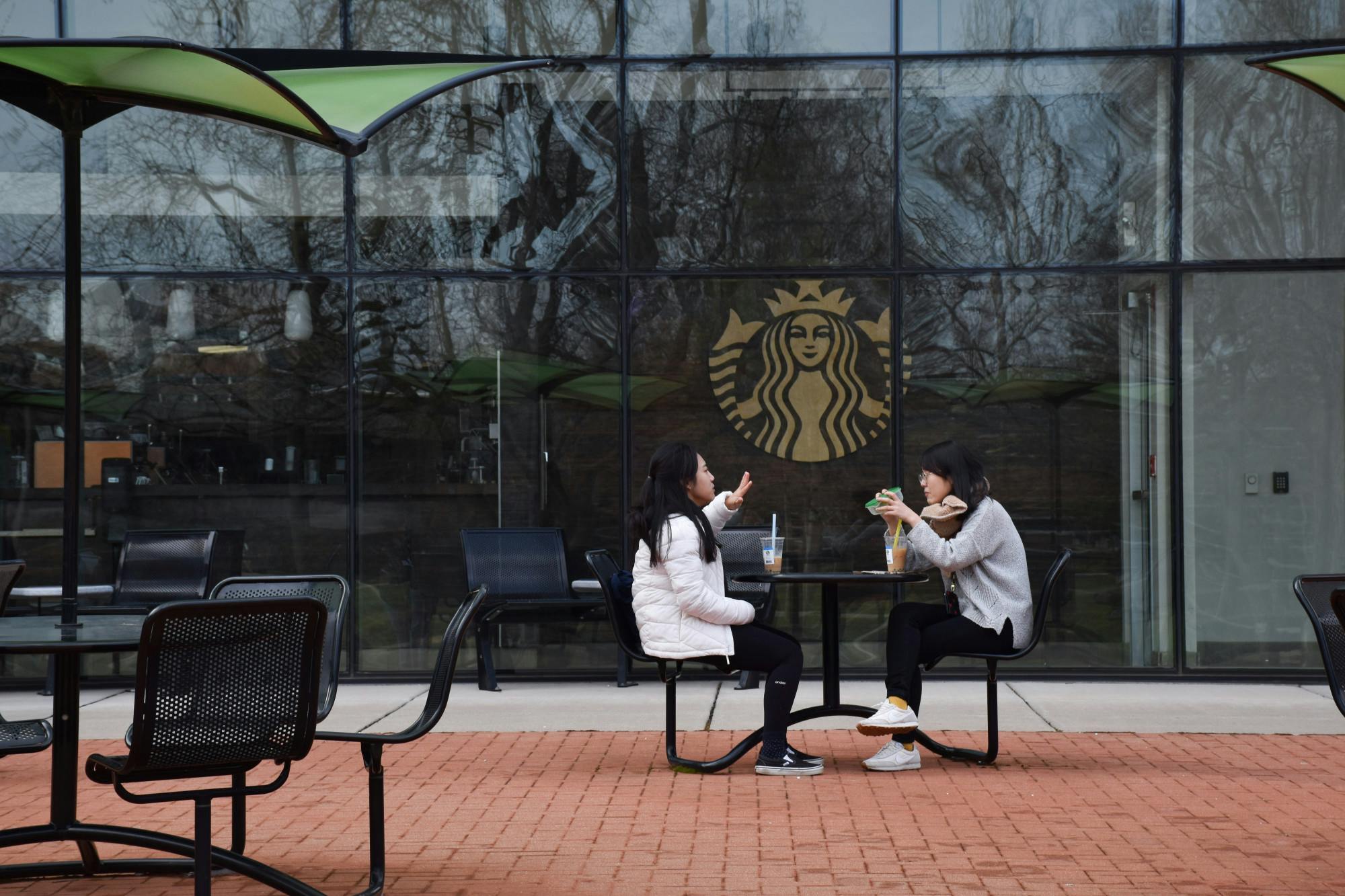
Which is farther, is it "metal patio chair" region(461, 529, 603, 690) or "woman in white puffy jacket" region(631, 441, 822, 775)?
"metal patio chair" region(461, 529, 603, 690)

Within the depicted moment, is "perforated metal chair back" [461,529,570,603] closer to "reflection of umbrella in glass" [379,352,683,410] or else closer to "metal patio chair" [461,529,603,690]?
"metal patio chair" [461,529,603,690]

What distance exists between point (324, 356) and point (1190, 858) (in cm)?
752

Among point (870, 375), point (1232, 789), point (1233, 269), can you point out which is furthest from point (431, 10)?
point (1232, 789)

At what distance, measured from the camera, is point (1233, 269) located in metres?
11.2

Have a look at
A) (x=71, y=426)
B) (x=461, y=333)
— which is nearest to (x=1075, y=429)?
(x=461, y=333)

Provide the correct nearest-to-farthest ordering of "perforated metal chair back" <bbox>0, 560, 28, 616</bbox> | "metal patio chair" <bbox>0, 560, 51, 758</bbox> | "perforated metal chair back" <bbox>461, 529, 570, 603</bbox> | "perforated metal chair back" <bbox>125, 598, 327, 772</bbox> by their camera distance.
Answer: "perforated metal chair back" <bbox>125, 598, 327, 772</bbox> → "metal patio chair" <bbox>0, 560, 51, 758</bbox> → "perforated metal chair back" <bbox>0, 560, 28, 616</bbox> → "perforated metal chair back" <bbox>461, 529, 570, 603</bbox>

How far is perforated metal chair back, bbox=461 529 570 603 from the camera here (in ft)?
36.1

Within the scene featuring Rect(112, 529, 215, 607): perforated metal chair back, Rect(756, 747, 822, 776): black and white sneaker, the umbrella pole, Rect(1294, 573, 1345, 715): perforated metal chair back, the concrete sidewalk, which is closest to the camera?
the umbrella pole

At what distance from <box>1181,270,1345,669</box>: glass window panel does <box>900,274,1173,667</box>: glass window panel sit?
0.80ft

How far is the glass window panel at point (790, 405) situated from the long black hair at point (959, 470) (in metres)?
3.51

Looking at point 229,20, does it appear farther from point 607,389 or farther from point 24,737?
point 24,737

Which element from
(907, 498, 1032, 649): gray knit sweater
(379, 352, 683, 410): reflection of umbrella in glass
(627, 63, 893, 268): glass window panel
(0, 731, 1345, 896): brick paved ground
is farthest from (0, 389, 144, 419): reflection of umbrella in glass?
(907, 498, 1032, 649): gray knit sweater

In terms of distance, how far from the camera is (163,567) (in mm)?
10891

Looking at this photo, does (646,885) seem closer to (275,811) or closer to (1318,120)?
(275,811)
